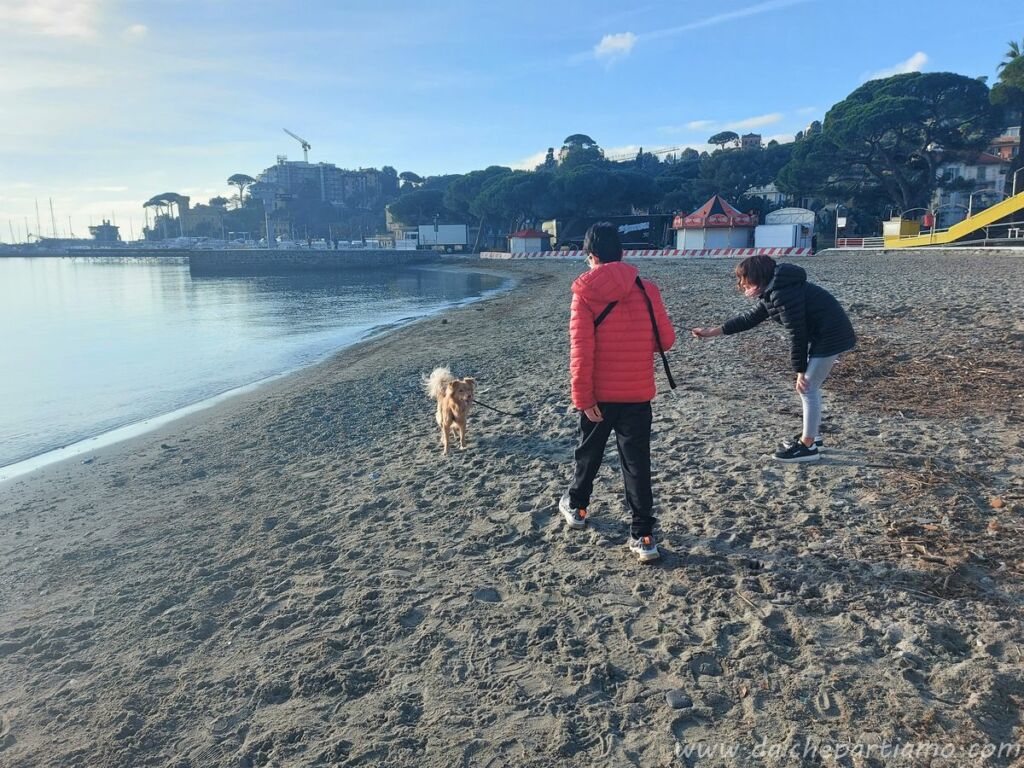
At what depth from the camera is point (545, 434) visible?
6480mm

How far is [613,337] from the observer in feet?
11.7

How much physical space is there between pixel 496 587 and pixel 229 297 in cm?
3873

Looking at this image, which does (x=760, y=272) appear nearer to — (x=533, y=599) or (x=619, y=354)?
(x=619, y=354)

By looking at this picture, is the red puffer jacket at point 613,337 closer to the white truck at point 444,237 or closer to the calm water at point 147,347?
the calm water at point 147,347

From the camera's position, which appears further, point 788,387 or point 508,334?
point 508,334

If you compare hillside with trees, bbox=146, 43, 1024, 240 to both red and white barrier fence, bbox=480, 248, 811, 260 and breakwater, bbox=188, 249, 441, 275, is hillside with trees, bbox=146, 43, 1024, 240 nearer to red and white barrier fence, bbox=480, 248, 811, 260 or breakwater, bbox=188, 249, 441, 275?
breakwater, bbox=188, 249, 441, 275

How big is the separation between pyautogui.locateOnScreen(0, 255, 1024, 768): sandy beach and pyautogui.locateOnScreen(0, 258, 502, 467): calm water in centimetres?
406

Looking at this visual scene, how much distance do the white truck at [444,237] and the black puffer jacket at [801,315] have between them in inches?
2954

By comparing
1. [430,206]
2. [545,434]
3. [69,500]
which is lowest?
[69,500]

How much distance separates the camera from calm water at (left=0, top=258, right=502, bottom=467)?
1072 centimetres

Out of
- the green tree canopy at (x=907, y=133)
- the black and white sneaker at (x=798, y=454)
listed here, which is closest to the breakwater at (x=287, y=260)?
the green tree canopy at (x=907, y=133)

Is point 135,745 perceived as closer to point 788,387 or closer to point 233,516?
point 233,516

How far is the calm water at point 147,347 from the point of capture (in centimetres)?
1072

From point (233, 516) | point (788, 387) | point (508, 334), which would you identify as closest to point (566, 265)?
point (508, 334)
